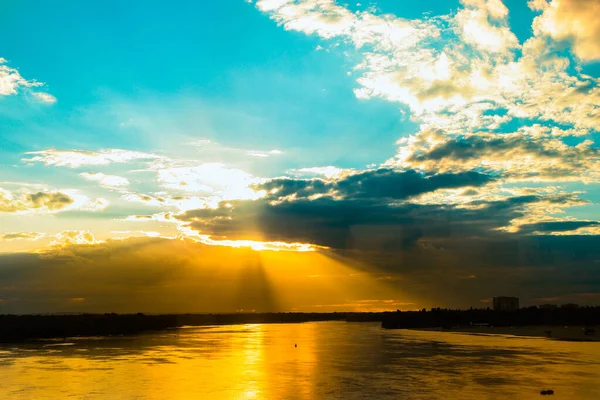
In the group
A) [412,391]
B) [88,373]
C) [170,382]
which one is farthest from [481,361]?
[88,373]

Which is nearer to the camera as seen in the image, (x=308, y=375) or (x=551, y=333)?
(x=308, y=375)

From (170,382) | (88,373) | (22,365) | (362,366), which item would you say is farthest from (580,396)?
(22,365)

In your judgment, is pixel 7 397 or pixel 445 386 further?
pixel 445 386

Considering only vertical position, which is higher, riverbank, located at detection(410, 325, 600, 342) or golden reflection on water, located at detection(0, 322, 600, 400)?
golden reflection on water, located at detection(0, 322, 600, 400)

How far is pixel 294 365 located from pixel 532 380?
24.6 m

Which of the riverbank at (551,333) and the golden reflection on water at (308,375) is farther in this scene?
the riverbank at (551,333)

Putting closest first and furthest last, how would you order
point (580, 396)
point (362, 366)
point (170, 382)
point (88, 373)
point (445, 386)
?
point (580, 396)
point (445, 386)
point (170, 382)
point (88, 373)
point (362, 366)

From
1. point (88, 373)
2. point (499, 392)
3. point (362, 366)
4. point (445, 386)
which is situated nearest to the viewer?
point (499, 392)

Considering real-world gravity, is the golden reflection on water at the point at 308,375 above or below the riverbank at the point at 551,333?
above

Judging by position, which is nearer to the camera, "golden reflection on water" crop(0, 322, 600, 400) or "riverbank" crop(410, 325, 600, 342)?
"golden reflection on water" crop(0, 322, 600, 400)

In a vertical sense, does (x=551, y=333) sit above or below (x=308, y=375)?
below

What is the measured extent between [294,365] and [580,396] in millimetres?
30269

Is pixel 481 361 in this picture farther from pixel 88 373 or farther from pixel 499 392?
pixel 88 373

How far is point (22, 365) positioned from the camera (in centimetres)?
5797
